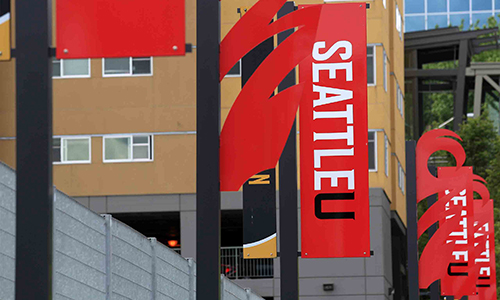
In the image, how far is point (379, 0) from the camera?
37812 mm

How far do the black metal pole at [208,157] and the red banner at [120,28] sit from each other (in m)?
0.38

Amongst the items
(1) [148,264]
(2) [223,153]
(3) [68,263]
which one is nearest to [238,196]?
(1) [148,264]

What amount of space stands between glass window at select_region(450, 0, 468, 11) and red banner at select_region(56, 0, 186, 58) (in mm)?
80458

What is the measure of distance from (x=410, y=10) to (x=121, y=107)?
52358 millimetres

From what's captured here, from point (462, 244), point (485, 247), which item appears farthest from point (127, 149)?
point (462, 244)

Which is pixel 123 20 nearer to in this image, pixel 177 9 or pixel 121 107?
pixel 177 9

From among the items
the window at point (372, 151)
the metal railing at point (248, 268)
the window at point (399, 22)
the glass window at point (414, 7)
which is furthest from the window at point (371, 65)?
the glass window at point (414, 7)

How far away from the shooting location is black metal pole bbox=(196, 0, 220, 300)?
6.98m

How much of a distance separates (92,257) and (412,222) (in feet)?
33.5

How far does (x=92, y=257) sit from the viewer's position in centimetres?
1070

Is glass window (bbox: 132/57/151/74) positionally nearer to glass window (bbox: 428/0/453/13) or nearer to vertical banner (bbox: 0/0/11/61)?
vertical banner (bbox: 0/0/11/61)

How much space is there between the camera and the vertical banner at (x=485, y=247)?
26.3 meters

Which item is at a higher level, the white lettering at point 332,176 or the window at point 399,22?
the window at point 399,22

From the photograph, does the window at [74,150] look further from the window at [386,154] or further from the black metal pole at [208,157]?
the black metal pole at [208,157]
